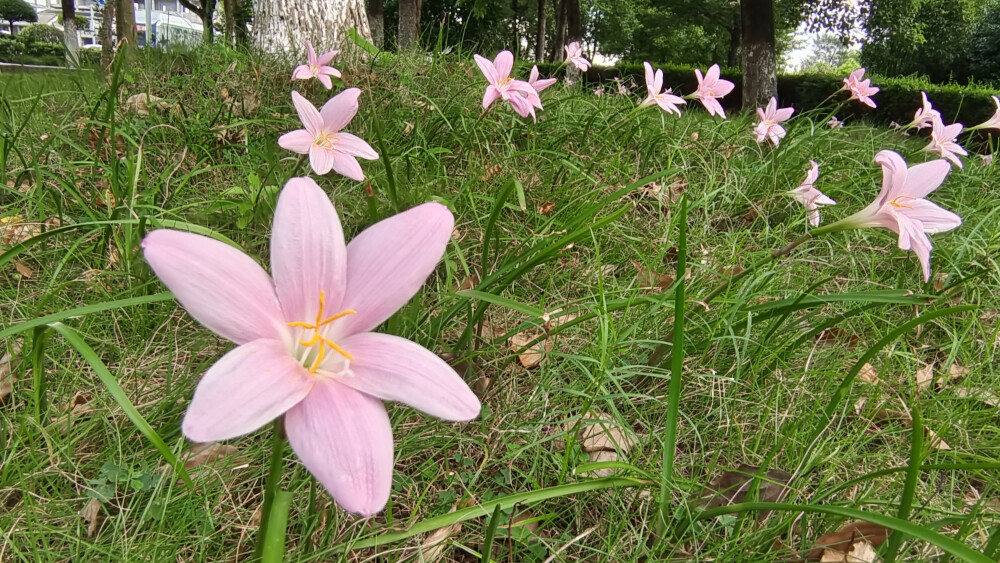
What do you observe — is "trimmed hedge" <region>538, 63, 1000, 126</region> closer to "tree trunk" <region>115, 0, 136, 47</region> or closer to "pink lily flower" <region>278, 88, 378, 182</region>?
"tree trunk" <region>115, 0, 136, 47</region>

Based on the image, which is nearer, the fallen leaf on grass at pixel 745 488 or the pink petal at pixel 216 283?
the pink petal at pixel 216 283

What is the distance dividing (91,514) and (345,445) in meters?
0.84

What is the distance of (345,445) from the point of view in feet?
2.05

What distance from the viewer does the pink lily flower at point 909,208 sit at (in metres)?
1.28

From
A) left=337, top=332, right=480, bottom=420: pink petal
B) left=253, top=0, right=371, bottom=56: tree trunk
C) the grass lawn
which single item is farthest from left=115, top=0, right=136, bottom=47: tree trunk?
left=337, top=332, right=480, bottom=420: pink petal

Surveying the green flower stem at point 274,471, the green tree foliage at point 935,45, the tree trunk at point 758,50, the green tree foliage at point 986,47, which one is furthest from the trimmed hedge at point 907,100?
the green tree foliage at point 986,47

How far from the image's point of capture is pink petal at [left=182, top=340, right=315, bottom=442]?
1.89 ft

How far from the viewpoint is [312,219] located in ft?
2.45

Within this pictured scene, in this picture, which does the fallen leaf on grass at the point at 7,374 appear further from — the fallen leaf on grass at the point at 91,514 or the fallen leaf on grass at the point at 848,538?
the fallen leaf on grass at the point at 848,538

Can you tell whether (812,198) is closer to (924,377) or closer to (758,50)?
(924,377)

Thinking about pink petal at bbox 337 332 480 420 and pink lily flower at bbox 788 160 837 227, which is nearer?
pink petal at bbox 337 332 480 420

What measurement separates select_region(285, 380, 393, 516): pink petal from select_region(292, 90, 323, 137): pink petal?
1023 mm

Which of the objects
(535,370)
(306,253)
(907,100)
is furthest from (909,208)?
(907,100)

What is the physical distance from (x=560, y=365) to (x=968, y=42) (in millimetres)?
31134
